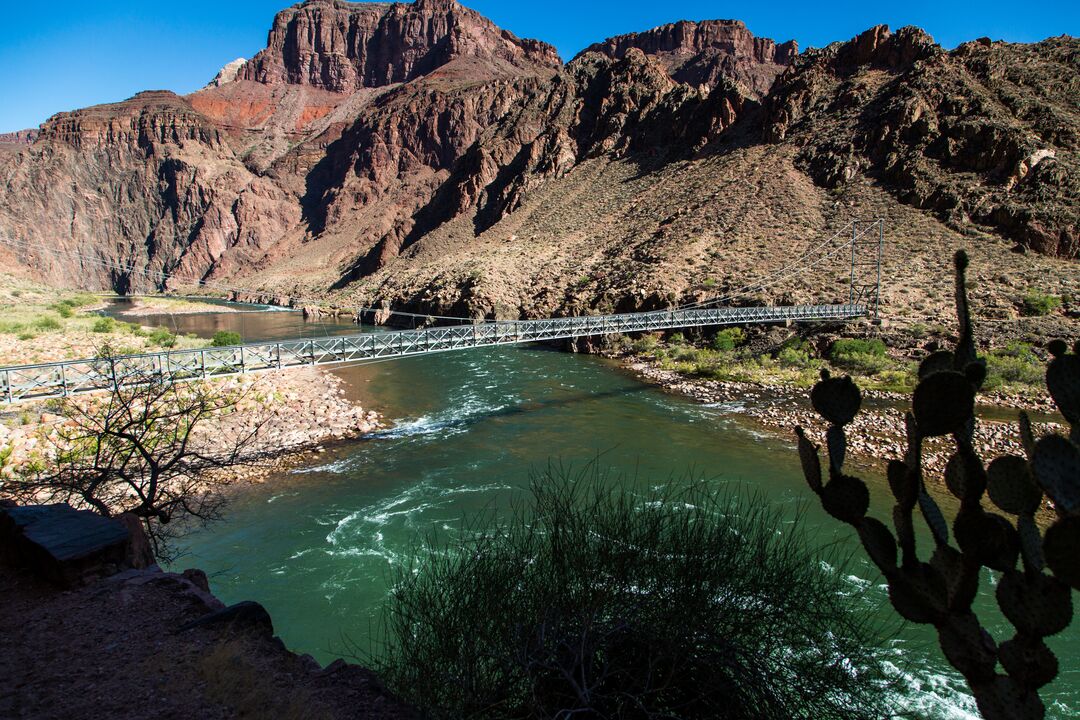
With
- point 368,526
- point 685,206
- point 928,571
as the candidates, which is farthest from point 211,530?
point 685,206

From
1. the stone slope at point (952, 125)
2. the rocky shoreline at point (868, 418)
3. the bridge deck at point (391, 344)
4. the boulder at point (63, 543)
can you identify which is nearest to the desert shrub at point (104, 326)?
the bridge deck at point (391, 344)

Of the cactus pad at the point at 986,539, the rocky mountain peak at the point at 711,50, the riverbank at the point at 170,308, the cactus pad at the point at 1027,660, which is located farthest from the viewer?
the rocky mountain peak at the point at 711,50

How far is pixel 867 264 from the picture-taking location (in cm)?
2848

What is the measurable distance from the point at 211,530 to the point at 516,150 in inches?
2490

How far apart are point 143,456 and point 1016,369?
2247 cm

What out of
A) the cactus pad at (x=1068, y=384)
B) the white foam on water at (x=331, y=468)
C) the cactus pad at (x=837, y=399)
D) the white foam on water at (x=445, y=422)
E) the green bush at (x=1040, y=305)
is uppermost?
the green bush at (x=1040, y=305)

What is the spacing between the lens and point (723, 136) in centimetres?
4494

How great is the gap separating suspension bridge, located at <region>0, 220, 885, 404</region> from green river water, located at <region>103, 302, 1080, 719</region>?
1944 millimetres

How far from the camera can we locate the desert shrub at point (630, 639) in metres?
2.86

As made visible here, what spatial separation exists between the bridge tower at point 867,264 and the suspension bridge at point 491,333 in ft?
0.15

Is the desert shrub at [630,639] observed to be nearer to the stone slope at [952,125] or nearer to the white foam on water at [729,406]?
the white foam on water at [729,406]

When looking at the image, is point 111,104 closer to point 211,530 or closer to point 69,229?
point 69,229

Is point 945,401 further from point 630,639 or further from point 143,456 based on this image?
point 143,456

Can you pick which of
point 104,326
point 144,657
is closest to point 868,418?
point 144,657
